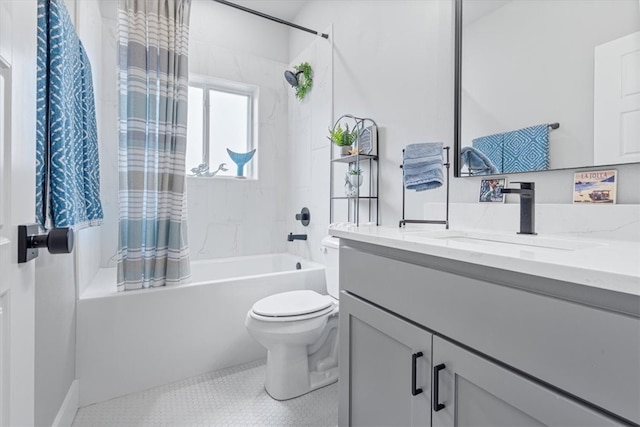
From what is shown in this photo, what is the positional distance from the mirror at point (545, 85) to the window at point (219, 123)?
6.58ft

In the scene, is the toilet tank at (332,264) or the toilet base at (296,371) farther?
the toilet tank at (332,264)

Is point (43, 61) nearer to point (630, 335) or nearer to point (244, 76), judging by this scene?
point (630, 335)

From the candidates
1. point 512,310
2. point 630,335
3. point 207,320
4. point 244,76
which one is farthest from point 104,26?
point 630,335

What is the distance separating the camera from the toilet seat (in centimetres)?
154

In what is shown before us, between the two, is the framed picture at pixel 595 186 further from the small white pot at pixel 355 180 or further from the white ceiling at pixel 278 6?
the white ceiling at pixel 278 6

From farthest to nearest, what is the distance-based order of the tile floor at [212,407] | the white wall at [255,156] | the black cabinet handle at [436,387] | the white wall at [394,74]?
the white wall at [255,156]
the white wall at [394,74]
the tile floor at [212,407]
the black cabinet handle at [436,387]

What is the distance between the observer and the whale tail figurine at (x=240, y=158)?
2844 millimetres

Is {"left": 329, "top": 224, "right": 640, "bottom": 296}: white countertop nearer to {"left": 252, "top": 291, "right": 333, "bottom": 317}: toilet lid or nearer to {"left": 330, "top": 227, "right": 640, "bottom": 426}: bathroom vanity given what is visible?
{"left": 330, "top": 227, "right": 640, "bottom": 426}: bathroom vanity

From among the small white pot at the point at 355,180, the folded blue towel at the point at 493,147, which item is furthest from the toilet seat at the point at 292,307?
the folded blue towel at the point at 493,147

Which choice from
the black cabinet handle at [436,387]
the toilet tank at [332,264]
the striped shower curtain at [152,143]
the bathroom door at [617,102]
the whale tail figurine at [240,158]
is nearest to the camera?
the black cabinet handle at [436,387]

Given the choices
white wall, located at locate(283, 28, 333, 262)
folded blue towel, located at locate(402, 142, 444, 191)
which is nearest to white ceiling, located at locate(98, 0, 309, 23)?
white wall, located at locate(283, 28, 333, 262)

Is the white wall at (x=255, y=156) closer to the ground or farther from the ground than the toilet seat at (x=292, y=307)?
farther from the ground

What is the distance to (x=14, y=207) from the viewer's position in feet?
1.96

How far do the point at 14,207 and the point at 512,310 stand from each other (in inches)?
39.7
